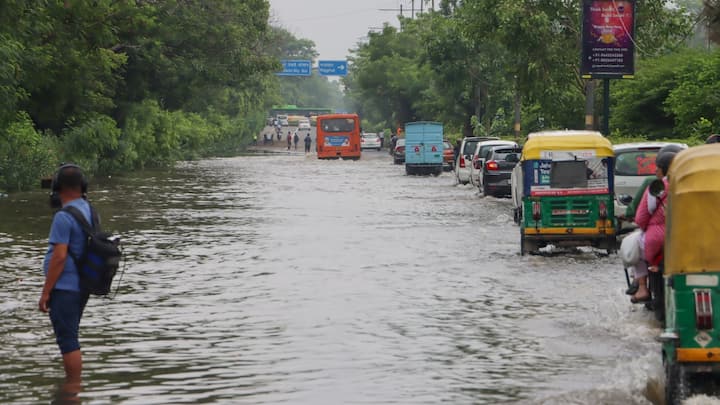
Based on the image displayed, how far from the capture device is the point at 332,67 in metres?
131

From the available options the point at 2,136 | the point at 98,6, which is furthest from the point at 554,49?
the point at 2,136

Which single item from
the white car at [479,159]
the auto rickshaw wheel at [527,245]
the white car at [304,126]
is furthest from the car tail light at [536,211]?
the white car at [304,126]

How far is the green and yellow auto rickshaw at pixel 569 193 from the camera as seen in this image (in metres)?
19.5

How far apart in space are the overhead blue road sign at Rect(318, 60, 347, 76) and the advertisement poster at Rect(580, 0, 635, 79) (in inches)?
3781

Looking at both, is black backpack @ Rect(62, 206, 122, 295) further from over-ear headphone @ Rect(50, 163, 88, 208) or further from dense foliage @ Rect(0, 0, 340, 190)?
dense foliage @ Rect(0, 0, 340, 190)

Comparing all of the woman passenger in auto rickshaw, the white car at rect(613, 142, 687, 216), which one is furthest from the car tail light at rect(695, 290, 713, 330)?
the white car at rect(613, 142, 687, 216)

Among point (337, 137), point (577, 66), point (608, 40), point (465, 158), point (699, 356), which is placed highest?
point (608, 40)

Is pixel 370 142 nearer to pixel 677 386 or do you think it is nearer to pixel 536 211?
pixel 536 211

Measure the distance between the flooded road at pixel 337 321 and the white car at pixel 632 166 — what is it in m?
1.24

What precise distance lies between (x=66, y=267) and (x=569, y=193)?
1138cm

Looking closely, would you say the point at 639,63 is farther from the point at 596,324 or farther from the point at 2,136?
the point at 596,324

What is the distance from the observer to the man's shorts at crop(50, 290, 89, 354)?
370 inches

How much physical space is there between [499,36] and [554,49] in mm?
1813

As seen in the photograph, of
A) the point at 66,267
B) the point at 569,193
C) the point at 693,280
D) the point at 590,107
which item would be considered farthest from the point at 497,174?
the point at 693,280
